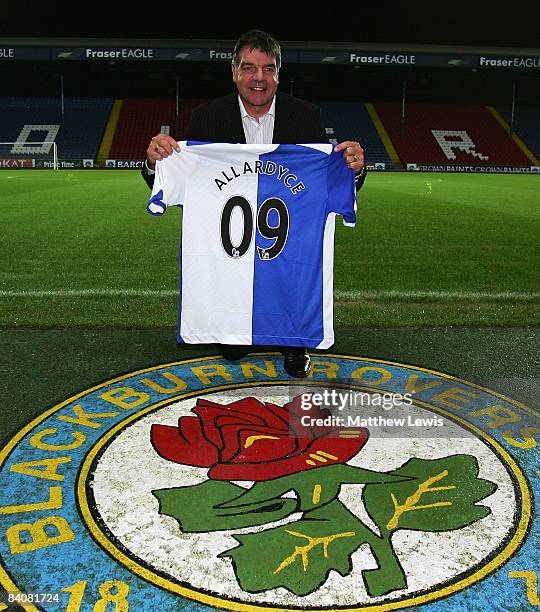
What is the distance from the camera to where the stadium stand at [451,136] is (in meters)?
29.5

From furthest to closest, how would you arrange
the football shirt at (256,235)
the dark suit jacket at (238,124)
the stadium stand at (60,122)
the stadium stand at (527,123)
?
1. the stadium stand at (527,123)
2. the stadium stand at (60,122)
3. the dark suit jacket at (238,124)
4. the football shirt at (256,235)

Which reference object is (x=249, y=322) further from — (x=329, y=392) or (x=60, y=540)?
(x=60, y=540)

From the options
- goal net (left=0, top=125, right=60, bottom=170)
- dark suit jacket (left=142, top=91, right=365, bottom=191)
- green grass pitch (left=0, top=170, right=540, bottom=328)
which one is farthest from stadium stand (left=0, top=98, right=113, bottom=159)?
dark suit jacket (left=142, top=91, right=365, bottom=191)

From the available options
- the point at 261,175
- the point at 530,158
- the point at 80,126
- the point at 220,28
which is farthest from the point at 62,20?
the point at 261,175

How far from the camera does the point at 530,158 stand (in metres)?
29.8

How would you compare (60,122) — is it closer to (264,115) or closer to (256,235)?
(264,115)

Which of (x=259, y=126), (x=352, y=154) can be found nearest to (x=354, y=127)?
(x=259, y=126)

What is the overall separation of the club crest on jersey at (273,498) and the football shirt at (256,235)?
319 mm

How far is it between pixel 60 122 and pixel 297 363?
1197 inches

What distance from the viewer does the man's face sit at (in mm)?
2822

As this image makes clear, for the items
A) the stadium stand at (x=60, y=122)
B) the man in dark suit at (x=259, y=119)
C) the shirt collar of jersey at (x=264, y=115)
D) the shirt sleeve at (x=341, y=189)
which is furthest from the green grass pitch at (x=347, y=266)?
the stadium stand at (x=60, y=122)

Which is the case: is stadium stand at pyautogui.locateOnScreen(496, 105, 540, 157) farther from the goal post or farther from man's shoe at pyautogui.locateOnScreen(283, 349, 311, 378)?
man's shoe at pyautogui.locateOnScreen(283, 349, 311, 378)

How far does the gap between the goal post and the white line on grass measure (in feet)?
73.9

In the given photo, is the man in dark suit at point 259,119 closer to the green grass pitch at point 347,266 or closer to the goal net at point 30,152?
the green grass pitch at point 347,266
